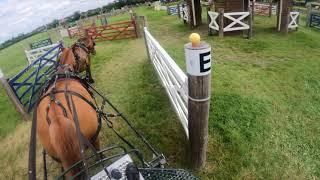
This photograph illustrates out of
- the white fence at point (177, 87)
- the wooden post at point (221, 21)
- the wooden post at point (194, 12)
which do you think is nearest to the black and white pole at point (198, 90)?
the white fence at point (177, 87)

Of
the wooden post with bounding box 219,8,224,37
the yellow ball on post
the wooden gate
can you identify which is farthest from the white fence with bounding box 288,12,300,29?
the yellow ball on post

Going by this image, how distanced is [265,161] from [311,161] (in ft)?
2.69

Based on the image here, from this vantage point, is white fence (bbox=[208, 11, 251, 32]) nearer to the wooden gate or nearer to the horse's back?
the wooden gate

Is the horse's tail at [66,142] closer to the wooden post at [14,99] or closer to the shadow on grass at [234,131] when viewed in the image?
the shadow on grass at [234,131]

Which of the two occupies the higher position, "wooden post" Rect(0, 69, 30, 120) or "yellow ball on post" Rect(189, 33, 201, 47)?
"yellow ball on post" Rect(189, 33, 201, 47)

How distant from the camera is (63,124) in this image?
95.0 inches

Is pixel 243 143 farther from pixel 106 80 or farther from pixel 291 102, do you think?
pixel 106 80

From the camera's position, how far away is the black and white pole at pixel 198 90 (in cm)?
261

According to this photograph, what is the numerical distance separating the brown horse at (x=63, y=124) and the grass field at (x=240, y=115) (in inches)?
58.8

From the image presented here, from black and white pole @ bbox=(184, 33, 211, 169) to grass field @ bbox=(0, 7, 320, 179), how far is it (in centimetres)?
55

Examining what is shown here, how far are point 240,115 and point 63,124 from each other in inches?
133

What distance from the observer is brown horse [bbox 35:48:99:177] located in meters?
2.38

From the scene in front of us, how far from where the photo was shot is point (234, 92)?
216 inches

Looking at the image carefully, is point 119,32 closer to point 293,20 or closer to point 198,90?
point 293,20
